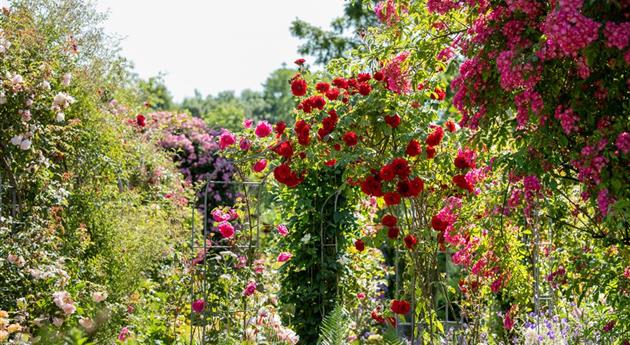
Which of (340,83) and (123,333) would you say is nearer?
(340,83)

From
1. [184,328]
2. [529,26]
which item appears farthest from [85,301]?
[529,26]

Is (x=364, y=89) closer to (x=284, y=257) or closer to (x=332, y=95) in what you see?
(x=332, y=95)

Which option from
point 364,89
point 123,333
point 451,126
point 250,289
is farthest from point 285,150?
point 123,333

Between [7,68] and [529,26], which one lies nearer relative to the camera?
[529,26]

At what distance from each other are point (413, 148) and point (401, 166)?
0.16 m

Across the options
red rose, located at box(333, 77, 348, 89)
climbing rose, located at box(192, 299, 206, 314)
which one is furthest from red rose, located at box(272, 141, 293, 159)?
climbing rose, located at box(192, 299, 206, 314)

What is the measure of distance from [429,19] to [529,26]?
36.9 inches

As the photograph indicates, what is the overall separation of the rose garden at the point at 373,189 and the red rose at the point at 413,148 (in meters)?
0.01

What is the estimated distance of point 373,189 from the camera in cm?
412

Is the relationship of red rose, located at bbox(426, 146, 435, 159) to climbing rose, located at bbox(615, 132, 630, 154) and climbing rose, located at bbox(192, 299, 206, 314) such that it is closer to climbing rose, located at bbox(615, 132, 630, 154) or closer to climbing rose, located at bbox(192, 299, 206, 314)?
climbing rose, located at bbox(615, 132, 630, 154)

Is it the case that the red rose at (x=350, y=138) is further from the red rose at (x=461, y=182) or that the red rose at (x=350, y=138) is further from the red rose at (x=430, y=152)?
the red rose at (x=461, y=182)

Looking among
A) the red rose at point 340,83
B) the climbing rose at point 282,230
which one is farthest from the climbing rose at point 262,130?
the climbing rose at point 282,230

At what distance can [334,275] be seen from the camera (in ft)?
18.1

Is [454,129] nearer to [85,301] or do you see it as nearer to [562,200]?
[562,200]
